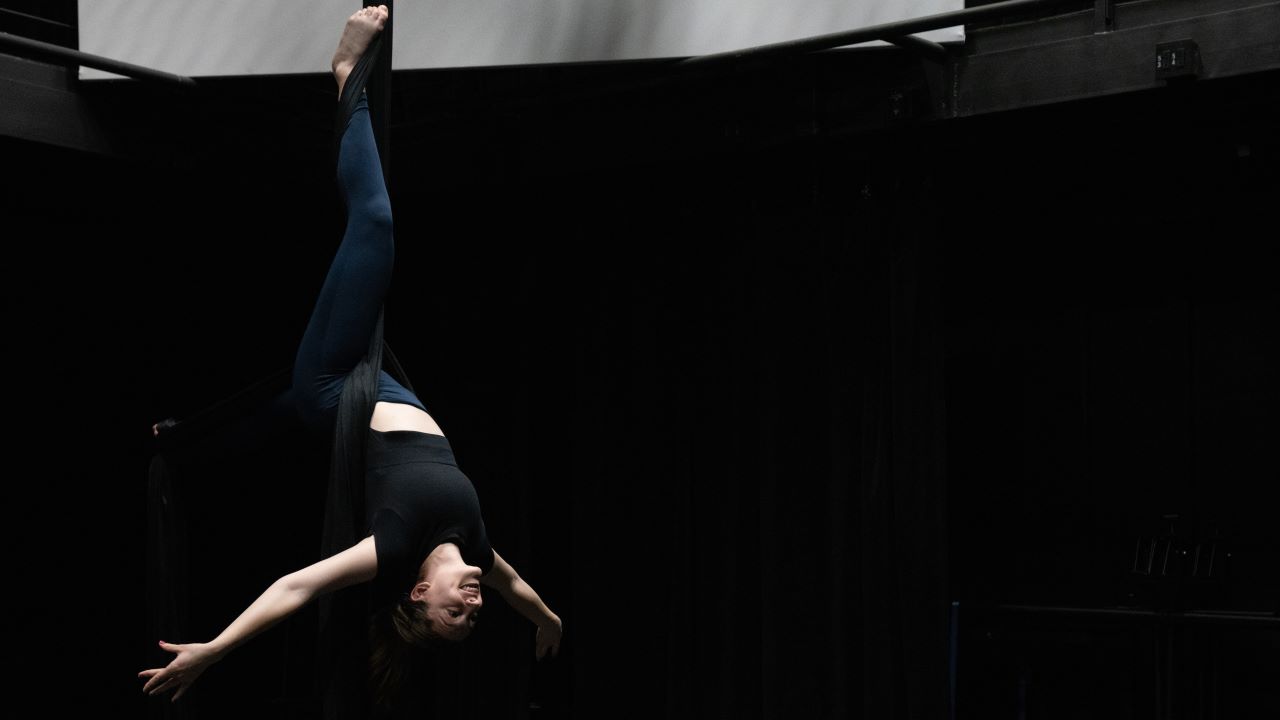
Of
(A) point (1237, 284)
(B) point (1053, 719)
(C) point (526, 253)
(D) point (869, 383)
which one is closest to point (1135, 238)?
(A) point (1237, 284)

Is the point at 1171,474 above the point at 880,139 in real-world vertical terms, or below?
below

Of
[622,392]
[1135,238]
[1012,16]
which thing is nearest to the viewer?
[1012,16]

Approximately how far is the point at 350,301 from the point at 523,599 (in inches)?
37.2

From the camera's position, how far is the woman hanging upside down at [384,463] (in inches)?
127

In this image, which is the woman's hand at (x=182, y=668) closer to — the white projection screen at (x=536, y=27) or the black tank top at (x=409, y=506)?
the black tank top at (x=409, y=506)

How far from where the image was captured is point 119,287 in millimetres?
6555

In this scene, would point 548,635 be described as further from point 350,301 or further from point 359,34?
point 359,34

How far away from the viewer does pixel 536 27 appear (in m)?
4.83

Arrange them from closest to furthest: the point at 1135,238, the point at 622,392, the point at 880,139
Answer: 1. the point at 880,139
2. the point at 1135,238
3. the point at 622,392

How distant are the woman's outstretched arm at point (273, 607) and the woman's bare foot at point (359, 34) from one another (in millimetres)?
1059

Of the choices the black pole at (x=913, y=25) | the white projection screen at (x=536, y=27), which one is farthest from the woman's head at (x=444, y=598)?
the black pole at (x=913, y=25)

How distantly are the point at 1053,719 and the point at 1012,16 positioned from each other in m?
3.01

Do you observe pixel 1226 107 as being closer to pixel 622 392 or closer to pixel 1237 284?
pixel 1237 284

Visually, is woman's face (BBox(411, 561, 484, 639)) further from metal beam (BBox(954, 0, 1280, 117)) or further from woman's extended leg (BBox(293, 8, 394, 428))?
metal beam (BBox(954, 0, 1280, 117))
